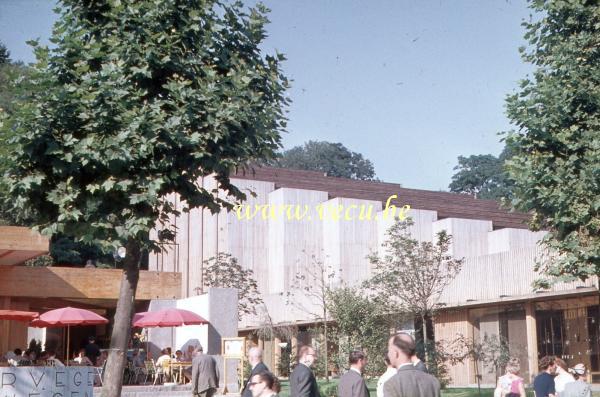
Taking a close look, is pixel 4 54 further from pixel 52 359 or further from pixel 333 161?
pixel 333 161

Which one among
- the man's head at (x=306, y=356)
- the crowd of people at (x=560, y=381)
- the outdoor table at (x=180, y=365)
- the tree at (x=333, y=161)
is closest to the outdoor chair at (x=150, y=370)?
the outdoor table at (x=180, y=365)

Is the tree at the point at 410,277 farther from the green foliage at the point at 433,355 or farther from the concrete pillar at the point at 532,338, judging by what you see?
the concrete pillar at the point at 532,338

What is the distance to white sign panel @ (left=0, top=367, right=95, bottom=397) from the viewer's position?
12984 mm

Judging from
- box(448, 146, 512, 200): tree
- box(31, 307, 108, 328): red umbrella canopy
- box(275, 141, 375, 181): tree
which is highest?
box(275, 141, 375, 181): tree

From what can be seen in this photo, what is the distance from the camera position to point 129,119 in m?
10.7

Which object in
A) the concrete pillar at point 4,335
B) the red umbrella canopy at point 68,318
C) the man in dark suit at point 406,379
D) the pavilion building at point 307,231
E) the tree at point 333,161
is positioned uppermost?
the tree at point 333,161

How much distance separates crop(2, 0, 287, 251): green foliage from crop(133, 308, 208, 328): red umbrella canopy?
14.3 m

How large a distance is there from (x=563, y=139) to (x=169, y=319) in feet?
47.4

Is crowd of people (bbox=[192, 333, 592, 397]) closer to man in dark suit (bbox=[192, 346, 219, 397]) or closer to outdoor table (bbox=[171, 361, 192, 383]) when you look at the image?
man in dark suit (bbox=[192, 346, 219, 397])

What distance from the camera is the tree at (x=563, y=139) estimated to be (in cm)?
1519

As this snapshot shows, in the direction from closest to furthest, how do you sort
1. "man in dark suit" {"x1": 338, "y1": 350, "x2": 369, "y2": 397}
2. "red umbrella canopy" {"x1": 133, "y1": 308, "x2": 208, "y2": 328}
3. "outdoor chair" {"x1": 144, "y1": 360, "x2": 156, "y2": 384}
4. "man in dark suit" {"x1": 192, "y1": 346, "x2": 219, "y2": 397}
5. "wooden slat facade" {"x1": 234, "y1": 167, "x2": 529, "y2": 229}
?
1. "man in dark suit" {"x1": 338, "y1": 350, "x2": 369, "y2": 397}
2. "man in dark suit" {"x1": 192, "y1": 346, "x2": 219, "y2": 397}
3. "red umbrella canopy" {"x1": 133, "y1": 308, "x2": 208, "y2": 328}
4. "outdoor chair" {"x1": 144, "y1": 360, "x2": 156, "y2": 384}
5. "wooden slat facade" {"x1": 234, "y1": 167, "x2": 529, "y2": 229}

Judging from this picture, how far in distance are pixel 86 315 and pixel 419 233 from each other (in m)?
33.1

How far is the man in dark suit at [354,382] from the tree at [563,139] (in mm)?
6487

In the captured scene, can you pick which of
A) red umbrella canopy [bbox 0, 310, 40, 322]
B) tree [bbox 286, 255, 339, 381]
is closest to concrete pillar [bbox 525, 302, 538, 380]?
tree [bbox 286, 255, 339, 381]
